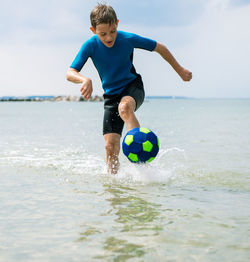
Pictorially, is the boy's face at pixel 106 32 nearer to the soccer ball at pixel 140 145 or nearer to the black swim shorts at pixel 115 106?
the black swim shorts at pixel 115 106

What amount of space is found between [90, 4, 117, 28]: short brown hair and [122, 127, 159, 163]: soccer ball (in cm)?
135

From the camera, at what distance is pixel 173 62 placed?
199 inches

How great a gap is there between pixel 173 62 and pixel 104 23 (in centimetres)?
115

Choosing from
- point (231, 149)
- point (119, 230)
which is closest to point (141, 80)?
point (119, 230)

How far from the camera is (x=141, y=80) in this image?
5168mm

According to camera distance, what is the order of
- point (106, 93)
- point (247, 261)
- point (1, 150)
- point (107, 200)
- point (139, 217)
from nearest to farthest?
point (247, 261)
point (139, 217)
point (107, 200)
point (106, 93)
point (1, 150)

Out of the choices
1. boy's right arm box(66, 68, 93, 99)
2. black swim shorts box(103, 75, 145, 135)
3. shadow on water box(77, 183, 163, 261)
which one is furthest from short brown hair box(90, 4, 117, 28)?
shadow on water box(77, 183, 163, 261)

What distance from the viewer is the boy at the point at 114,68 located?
179 inches

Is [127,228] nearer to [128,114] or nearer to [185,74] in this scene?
[128,114]

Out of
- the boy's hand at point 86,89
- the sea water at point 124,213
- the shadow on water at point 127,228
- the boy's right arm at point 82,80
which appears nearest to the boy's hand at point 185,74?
the sea water at point 124,213

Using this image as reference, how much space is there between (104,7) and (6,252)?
126 inches

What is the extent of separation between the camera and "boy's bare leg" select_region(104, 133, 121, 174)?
505 cm

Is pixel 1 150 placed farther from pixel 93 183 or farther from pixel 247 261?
pixel 247 261

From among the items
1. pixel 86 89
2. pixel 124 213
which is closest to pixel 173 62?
pixel 86 89
